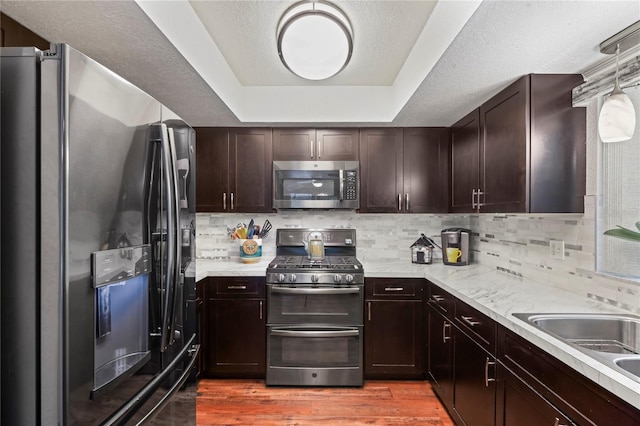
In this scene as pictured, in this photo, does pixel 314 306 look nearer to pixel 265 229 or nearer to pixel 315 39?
pixel 265 229

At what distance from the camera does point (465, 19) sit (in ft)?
4.58

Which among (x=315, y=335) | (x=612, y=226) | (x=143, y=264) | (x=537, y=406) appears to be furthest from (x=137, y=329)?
(x=612, y=226)

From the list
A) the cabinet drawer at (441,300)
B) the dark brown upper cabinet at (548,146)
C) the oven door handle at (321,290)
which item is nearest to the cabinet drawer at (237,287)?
the oven door handle at (321,290)

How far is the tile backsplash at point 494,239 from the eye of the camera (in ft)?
6.02

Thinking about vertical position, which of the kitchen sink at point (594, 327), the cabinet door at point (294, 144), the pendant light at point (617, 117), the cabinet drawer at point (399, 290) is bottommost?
the cabinet drawer at point (399, 290)

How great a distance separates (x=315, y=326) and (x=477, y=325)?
127 centimetres

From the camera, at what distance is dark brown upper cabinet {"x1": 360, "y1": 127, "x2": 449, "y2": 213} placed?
3088mm

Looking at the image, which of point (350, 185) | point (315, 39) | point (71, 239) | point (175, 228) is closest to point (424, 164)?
point (350, 185)

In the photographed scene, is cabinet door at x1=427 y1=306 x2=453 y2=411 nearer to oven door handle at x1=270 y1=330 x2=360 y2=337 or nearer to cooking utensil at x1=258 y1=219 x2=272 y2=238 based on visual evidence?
oven door handle at x1=270 y1=330 x2=360 y2=337

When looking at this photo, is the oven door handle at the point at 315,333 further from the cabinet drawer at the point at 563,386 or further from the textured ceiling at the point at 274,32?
the textured ceiling at the point at 274,32

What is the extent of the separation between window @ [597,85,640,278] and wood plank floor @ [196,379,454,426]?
141 cm

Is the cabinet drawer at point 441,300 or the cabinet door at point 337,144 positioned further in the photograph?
the cabinet door at point 337,144

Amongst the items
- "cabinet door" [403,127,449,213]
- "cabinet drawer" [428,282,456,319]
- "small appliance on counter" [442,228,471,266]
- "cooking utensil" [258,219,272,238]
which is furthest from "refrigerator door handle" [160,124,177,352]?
"small appliance on counter" [442,228,471,266]

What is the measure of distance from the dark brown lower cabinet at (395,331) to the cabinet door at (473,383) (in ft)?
1.98
